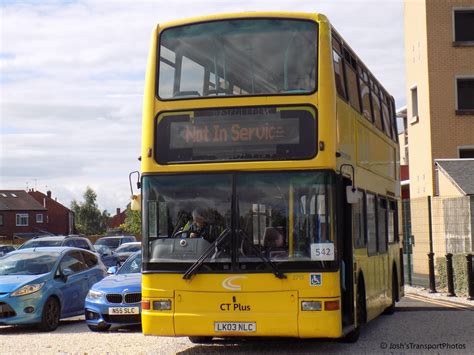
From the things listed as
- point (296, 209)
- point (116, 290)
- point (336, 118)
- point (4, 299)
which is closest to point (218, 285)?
point (296, 209)

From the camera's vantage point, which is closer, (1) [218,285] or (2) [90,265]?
(1) [218,285]

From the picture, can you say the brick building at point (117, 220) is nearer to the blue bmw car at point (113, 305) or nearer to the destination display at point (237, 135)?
the blue bmw car at point (113, 305)

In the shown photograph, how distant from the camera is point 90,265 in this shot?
19.1m

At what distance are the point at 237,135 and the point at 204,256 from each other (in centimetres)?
160

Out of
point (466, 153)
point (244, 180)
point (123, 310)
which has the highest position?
point (466, 153)

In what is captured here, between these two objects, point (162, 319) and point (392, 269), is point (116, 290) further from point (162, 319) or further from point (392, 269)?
point (392, 269)

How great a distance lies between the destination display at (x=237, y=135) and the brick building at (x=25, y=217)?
93130 mm

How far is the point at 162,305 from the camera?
38.6 feet

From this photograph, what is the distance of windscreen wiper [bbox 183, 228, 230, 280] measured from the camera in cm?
1158

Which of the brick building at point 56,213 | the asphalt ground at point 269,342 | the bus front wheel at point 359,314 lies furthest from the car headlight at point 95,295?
the brick building at point 56,213

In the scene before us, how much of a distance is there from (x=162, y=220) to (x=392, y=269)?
7821 mm

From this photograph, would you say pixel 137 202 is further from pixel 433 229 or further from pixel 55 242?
pixel 55 242

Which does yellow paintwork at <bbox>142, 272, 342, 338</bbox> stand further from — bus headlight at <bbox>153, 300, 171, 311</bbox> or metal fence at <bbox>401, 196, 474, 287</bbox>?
metal fence at <bbox>401, 196, 474, 287</bbox>

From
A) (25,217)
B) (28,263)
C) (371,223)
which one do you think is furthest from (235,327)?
(25,217)
